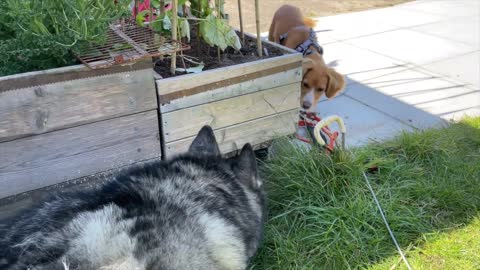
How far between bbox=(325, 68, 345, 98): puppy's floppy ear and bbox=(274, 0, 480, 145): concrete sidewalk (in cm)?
14

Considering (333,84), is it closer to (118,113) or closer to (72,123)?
(118,113)

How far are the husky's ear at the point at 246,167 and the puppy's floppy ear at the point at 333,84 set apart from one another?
2.00 meters

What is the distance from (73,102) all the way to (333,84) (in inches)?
97.8

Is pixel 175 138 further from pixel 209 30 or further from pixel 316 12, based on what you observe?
pixel 316 12

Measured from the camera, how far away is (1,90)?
2.04 meters

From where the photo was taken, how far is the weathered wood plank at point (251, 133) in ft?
8.75

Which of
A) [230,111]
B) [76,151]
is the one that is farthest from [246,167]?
[76,151]

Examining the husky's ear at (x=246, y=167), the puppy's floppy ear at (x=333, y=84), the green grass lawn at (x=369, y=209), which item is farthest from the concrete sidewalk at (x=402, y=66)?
the husky's ear at (x=246, y=167)

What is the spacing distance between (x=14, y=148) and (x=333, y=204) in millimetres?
1726

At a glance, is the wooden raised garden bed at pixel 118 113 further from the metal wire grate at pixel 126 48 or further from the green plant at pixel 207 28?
the green plant at pixel 207 28

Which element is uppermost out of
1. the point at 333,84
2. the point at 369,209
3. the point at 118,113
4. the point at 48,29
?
the point at 48,29

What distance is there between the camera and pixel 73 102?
222 cm

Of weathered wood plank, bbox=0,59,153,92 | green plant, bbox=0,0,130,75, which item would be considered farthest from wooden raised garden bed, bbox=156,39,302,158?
green plant, bbox=0,0,130,75

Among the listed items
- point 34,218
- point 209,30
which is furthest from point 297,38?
point 34,218
